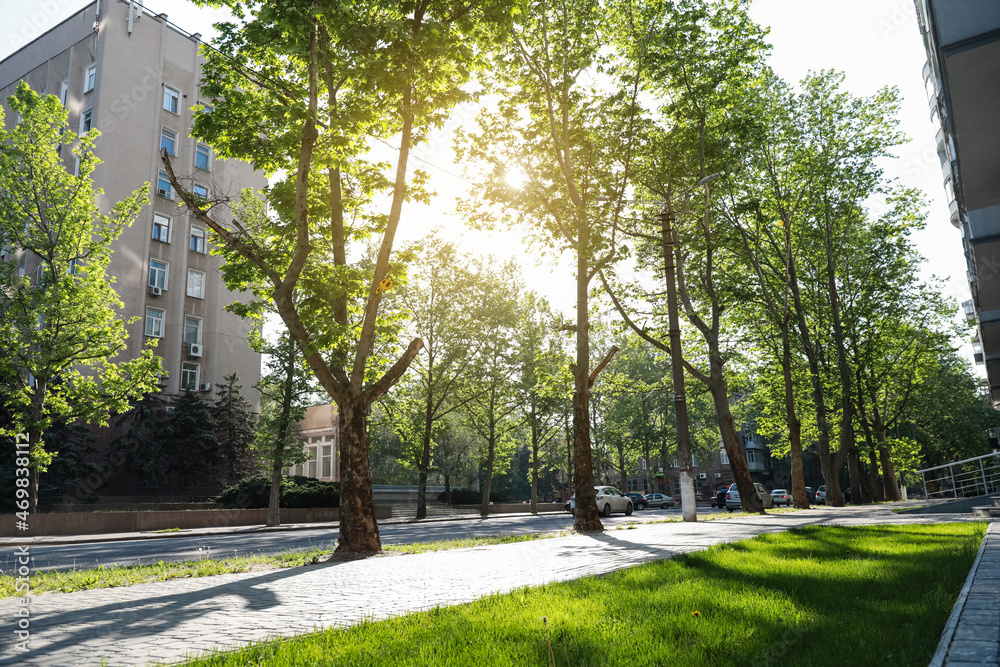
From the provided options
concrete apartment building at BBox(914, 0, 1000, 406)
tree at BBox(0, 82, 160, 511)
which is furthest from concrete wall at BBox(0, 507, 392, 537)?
concrete apartment building at BBox(914, 0, 1000, 406)

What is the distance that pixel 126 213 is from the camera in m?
25.3

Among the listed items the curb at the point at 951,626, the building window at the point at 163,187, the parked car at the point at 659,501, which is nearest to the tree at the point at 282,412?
the building window at the point at 163,187

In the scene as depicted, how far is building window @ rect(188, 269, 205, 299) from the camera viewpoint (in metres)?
38.6

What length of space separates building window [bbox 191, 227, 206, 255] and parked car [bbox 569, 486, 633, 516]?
27.9 m

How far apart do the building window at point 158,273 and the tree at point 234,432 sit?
7072 mm

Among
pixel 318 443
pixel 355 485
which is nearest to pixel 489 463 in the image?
pixel 318 443

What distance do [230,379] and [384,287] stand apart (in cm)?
2695

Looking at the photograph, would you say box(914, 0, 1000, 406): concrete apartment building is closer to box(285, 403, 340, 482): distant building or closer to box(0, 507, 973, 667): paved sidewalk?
box(0, 507, 973, 667): paved sidewalk

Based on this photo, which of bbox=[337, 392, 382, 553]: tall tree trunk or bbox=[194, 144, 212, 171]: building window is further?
bbox=[194, 144, 212, 171]: building window

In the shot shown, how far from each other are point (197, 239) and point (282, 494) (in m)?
17.9

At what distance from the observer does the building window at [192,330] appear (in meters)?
38.0

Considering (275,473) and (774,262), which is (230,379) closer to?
(275,473)

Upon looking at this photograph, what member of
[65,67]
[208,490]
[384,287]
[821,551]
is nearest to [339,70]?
[384,287]

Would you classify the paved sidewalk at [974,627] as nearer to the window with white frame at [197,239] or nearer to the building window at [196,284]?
the building window at [196,284]
